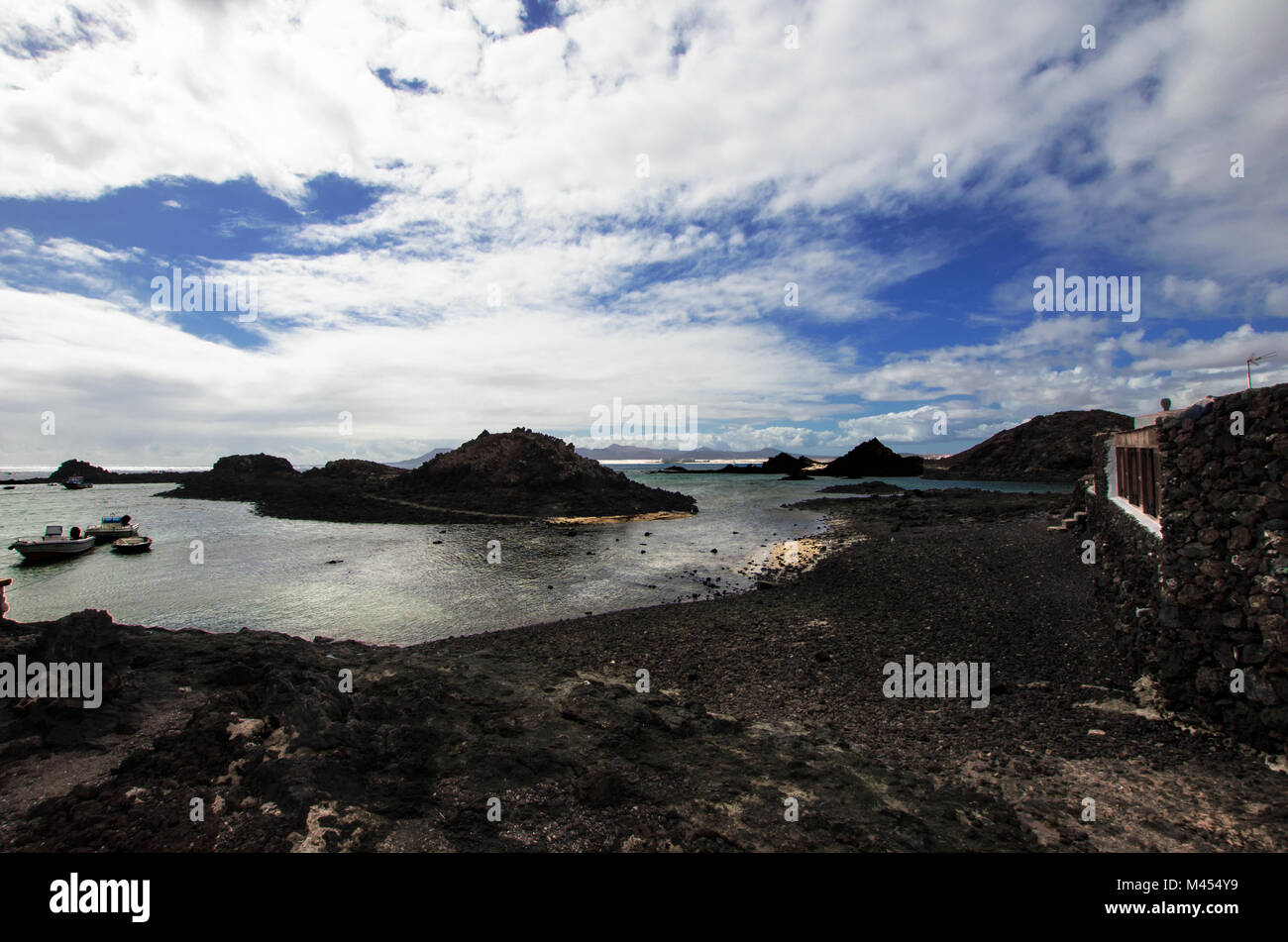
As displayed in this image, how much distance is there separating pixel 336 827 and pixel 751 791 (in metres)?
4.62

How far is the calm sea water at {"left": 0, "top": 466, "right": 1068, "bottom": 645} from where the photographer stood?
64.5 ft

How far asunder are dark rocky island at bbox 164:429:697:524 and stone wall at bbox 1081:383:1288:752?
4493 centimetres

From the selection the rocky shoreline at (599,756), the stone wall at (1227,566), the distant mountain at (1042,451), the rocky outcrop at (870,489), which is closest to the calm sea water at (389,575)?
the rocky shoreline at (599,756)

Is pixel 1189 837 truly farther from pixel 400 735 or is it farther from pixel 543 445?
pixel 543 445

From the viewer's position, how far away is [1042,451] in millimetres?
98750

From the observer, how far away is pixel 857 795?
21.5ft

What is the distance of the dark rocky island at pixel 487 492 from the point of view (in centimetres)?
5366

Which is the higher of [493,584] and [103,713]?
[103,713]

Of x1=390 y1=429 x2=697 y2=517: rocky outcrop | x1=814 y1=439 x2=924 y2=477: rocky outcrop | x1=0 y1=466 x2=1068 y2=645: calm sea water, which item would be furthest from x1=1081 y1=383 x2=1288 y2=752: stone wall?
x1=814 y1=439 x2=924 y2=477: rocky outcrop

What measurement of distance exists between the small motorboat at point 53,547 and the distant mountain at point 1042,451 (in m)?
118

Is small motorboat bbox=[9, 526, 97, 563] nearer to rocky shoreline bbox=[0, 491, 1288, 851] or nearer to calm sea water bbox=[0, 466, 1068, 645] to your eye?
calm sea water bbox=[0, 466, 1068, 645]

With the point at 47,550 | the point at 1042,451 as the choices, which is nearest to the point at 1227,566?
the point at 47,550

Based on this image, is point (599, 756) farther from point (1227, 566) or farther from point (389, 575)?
point (389, 575)
